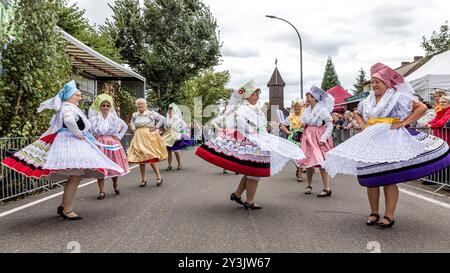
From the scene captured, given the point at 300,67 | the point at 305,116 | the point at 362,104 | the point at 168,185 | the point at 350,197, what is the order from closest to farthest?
the point at 362,104 < the point at 350,197 < the point at 305,116 < the point at 168,185 < the point at 300,67

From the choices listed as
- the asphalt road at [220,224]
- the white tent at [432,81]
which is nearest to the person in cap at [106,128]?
the asphalt road at [220,224]

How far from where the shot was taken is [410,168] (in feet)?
16.4

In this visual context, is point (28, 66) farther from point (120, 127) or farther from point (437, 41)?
point (437, 41)

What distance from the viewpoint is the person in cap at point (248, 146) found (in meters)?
6.01

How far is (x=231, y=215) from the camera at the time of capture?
6.00 metres

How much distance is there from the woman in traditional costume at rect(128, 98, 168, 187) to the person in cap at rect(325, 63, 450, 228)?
477cm

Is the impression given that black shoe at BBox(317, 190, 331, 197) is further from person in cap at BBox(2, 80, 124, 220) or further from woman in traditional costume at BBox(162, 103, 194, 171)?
woman in traditional costume at BBox(162, 103, 194, 171)

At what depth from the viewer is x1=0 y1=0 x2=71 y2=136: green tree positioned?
839 centimetres

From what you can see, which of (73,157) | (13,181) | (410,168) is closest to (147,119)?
(13,181)

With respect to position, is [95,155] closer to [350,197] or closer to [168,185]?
[168,185]

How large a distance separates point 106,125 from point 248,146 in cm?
290

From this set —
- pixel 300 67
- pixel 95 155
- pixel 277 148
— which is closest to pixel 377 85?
pixel 277 148
